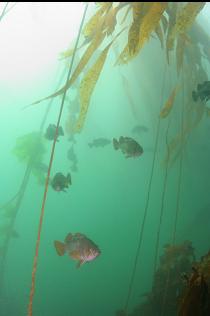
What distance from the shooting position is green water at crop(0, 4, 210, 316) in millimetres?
11156

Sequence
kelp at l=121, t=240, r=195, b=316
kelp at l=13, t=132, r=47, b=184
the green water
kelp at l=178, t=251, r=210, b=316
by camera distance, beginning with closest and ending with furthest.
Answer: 1. kelp at l=178, t=251, r=210, b=316
2. kelp at l=121, t=240, r=195, b=316
3. kelp at l=13, t=132, r=47, b=184
4. the green water

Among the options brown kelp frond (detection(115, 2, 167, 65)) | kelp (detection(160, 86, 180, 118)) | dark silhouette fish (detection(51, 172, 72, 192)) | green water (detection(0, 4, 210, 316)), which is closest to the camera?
brown kelp frond (detection(115, 2, 167, 65))

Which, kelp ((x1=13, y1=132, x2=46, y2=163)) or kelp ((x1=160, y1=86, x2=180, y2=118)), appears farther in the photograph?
kelp ((x1=13, y1=132, x2=46, y2=163))

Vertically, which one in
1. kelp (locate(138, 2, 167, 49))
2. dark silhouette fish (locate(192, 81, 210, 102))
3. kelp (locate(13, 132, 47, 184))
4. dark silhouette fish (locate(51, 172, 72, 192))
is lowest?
dark silhouette fish (locate(51, 172, 72, 192))

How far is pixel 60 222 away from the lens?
202 feet

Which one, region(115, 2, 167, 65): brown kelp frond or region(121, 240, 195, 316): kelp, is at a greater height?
region(115, 2, 167, 65): brown kelp frond

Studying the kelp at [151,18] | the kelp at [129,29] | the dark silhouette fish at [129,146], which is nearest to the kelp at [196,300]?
the kelp at [129,29]

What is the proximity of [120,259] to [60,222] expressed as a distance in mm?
16190

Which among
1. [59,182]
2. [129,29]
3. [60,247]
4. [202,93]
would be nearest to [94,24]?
[129,29]

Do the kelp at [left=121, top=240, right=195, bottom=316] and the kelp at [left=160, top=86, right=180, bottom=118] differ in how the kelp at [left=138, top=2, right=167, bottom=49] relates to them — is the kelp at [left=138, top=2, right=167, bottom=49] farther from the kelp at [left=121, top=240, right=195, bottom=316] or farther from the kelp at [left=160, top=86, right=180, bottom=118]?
the kelp at [left=121, top=240, right=195, bottom=316]

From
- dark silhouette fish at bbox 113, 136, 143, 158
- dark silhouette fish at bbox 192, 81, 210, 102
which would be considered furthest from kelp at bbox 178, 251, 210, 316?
dark silhouette fish at bbox 113, 136, 143, 158

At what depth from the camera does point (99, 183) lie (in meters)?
53.8

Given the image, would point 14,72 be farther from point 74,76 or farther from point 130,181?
point 74,76

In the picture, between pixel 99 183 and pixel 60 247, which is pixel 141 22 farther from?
pixel 99 183
